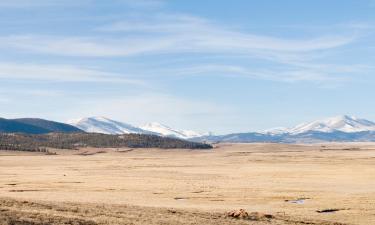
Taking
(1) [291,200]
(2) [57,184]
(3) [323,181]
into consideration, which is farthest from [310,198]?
(2) [57,184]

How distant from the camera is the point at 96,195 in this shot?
73.1m

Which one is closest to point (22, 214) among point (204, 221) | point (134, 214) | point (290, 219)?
point (134, 214)

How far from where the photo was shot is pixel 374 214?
5494cm

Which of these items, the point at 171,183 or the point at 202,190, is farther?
the point at 171,183

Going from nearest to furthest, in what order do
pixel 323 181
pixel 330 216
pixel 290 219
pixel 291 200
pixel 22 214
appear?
pixel 22 214, pixel 290 219, pixel 330 216, pixel 291 200, pixel 323 181

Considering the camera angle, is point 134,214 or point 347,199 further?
point 347,199

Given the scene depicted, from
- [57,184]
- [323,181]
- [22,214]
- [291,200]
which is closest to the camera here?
[22,214]

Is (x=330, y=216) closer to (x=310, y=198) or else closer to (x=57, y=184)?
(x=310, y=198)

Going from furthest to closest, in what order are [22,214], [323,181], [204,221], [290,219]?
[323,181] → [290,219] → [204,221] → [22,214]

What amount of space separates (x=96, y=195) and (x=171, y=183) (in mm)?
23888

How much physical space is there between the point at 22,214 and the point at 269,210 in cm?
2609

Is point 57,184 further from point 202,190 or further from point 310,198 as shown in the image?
point 310,198

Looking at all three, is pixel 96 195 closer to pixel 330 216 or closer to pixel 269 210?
pixel 269 210

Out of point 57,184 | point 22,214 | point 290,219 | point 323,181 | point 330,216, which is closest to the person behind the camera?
point 22,214
